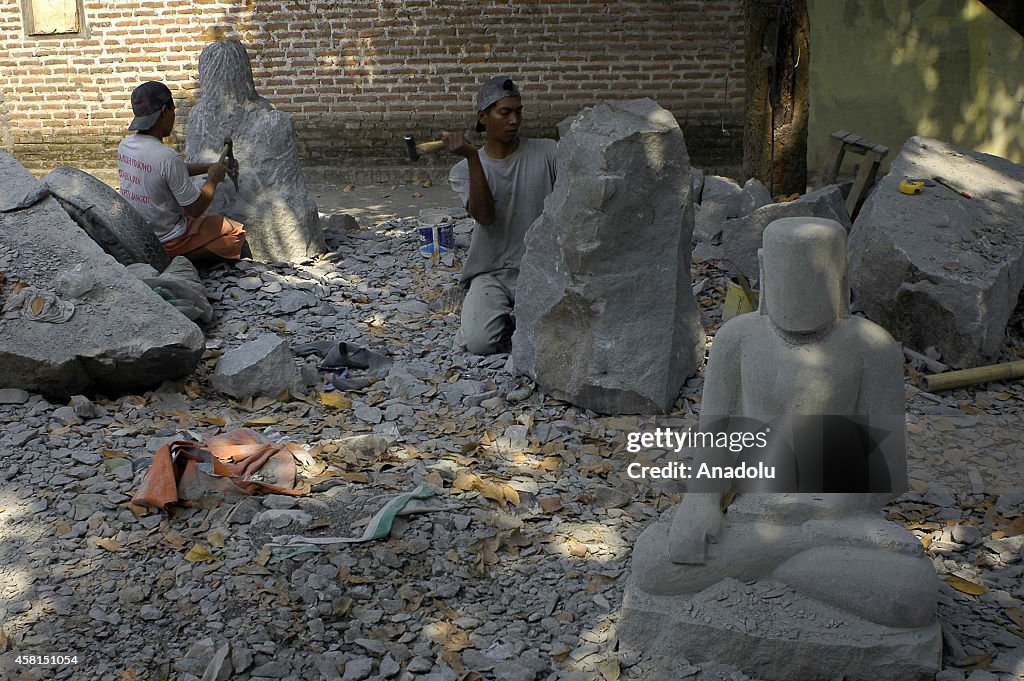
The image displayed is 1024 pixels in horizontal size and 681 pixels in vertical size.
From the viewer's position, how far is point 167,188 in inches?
270

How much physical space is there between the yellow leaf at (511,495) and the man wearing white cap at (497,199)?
64.3 inches

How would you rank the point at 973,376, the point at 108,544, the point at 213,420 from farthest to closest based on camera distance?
the point at 973,376 → the point at 213,420 → the point at 108,544

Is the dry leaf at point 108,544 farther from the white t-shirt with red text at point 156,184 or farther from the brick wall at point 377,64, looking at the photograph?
the brick wall at point 377,64

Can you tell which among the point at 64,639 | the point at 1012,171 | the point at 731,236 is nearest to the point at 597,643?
the point at 64,639

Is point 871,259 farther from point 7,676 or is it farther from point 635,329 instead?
point 7,676

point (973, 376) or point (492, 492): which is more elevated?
point (973, 376)

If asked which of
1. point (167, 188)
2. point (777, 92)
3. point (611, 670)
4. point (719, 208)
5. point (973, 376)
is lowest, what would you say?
point (611, 670)

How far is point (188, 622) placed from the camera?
352 cm

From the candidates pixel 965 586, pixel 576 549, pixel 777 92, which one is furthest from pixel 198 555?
pixel 777 92

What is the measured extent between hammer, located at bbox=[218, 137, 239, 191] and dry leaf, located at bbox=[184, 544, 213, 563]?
4.04 meters

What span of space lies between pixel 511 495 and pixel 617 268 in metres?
1.41

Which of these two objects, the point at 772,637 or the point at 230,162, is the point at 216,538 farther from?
the point at 230,162

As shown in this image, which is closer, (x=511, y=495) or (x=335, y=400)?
(x=511, y=495)

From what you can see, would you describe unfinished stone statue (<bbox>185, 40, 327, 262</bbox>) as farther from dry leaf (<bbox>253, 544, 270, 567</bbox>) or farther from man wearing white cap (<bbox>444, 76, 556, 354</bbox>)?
dry leaf (<bbox>253, 544, 270, 567</bbox>)
